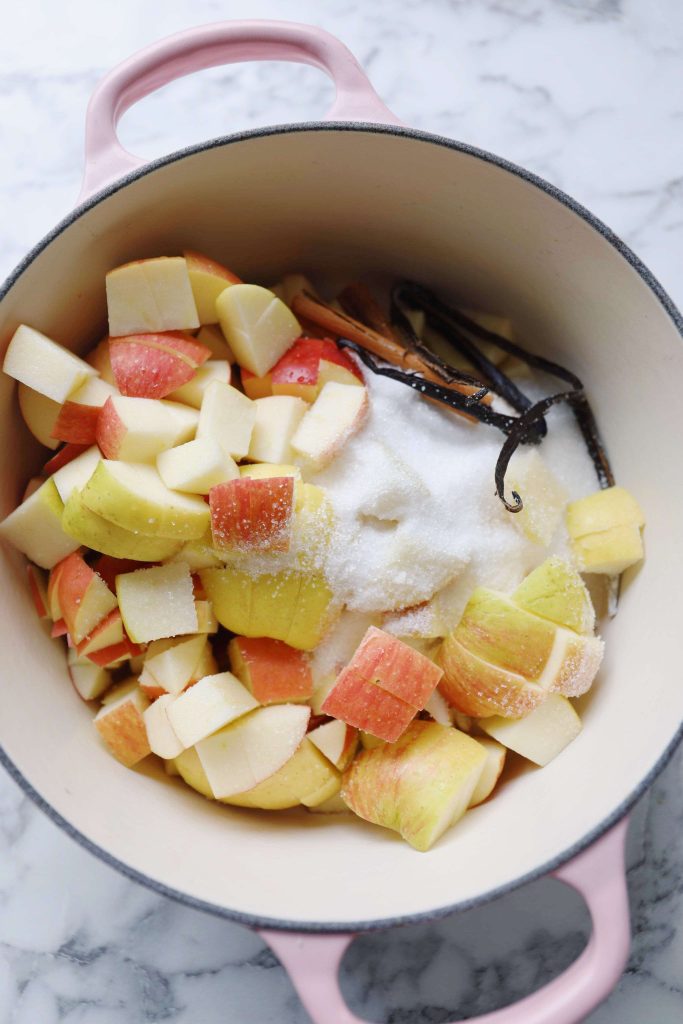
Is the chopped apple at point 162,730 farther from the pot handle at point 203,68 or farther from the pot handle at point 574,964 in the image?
the pot handle at point 203,68

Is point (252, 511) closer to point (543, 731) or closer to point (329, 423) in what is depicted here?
point (329, 423)

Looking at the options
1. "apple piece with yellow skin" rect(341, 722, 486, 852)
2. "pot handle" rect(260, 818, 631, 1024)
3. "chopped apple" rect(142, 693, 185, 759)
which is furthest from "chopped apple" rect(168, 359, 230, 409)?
"pot handle" rect(260, 818, 631, 1024)

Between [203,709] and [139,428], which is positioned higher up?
[139,428]

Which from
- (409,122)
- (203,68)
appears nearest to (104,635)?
(203,68)

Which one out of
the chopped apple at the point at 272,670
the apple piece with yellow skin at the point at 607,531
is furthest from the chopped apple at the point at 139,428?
the apple piece with yellow skin at the point at 607,531

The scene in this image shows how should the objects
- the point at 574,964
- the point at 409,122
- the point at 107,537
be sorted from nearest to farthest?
1. the point at 574,964
2. the point at 107,537
3. the point at 409,122
